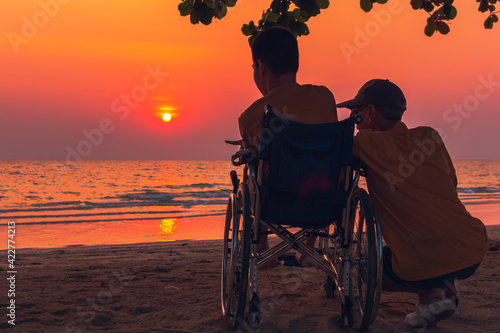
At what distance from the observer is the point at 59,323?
3.03m

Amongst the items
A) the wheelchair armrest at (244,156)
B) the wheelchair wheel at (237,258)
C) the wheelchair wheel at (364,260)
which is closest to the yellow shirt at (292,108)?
the wheelchair armrest at (244,156)

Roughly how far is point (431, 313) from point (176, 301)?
172 cm

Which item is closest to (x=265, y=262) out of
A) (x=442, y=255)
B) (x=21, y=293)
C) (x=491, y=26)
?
(x=442, y=255)

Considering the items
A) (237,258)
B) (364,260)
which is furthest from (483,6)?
(237,258)

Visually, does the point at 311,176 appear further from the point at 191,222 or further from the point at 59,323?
the point at 191,222

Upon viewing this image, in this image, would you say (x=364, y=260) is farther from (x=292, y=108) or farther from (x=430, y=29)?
(x=430, y=29)

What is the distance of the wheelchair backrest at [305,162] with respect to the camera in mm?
2670

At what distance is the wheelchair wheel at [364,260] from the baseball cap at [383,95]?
0.58 meters

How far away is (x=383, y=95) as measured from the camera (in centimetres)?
293

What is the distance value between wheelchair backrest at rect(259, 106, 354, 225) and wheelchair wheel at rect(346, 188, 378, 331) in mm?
143

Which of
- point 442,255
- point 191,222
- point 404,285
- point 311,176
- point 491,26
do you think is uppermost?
point 491,26

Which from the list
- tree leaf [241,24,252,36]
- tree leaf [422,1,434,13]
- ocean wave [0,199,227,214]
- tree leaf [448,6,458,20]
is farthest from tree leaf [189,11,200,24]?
ocean wave [0,199,227,214]

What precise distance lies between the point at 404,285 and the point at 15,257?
5885 mm

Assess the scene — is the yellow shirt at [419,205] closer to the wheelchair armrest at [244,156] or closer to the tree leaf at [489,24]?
the wheelchair armrest at [244,156]
